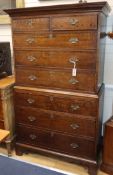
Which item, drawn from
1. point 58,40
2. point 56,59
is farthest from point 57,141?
point 58,40

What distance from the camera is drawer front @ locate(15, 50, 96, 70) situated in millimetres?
1812

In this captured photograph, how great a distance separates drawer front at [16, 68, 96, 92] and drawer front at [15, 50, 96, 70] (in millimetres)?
62

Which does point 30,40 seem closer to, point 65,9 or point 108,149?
point 65,9

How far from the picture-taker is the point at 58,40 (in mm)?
1879

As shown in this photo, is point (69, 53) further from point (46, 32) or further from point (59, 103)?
point (59, 103)

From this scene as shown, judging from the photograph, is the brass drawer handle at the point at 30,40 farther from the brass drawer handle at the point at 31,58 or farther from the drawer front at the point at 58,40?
the brass drawer handle at the point at 31,58

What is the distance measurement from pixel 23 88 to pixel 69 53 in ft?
2.09

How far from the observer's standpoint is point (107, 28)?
7.23 ft

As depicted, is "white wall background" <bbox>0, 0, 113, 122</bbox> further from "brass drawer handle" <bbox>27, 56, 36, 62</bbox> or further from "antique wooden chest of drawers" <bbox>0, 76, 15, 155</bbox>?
"antique wooden chest of drawers" <bbox>0, 76, 15, 155</bbox>

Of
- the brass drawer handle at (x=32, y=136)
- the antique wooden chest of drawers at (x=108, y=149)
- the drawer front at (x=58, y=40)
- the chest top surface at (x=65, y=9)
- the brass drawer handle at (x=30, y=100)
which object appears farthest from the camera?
the brass drawer handle at (x=32, y=136)

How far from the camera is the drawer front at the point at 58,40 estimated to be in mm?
1767

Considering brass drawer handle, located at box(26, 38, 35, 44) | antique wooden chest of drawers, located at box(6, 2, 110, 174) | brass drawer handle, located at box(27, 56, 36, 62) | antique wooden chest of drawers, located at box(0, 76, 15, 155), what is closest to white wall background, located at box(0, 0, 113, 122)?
antique wooden chest of drawers, located at box(6, 2, 110, 174)

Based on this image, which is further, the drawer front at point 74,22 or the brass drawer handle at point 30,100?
the brass drawer handle at point 30,100

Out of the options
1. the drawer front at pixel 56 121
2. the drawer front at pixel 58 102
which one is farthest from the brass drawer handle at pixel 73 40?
the drawer front at pixel 56 121
